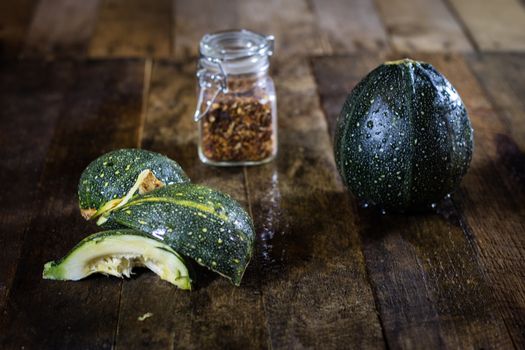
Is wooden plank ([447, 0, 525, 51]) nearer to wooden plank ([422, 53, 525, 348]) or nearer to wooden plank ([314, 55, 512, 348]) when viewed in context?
wooden plank ([422, 53, 525, 348])

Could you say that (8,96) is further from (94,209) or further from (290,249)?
(290,249)

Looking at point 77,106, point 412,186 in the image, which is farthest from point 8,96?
point 412,186

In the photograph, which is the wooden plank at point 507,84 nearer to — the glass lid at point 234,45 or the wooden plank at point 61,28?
the glass lid at point 234,45

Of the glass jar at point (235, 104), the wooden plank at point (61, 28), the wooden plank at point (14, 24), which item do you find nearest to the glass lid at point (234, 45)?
the glass jar at point (235, 104)

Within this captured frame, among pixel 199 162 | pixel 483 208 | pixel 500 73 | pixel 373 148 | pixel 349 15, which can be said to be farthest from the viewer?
pixel 349 15

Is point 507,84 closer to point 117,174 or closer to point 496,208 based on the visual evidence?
point 496,208

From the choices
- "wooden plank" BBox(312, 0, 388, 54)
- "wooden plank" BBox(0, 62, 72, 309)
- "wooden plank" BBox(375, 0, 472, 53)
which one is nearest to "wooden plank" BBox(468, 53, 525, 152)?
"wooden plank" BBox(375, 0, 472, 53)
